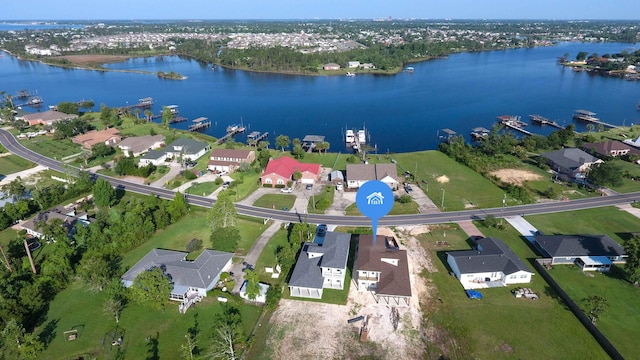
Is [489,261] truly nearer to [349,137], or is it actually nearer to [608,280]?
[608,280]

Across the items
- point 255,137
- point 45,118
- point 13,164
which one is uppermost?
point 45,118

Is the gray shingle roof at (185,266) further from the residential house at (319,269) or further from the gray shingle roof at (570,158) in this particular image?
the gray shingle roof at (570,158)

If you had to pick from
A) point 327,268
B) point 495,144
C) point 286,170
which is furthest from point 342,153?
point 327,268

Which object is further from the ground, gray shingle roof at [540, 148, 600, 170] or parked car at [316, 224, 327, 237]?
gray shingle roof at [540, 148, 600, 170]

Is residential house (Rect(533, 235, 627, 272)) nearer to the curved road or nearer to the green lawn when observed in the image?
the curved road

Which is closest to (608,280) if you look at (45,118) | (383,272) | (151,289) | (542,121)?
(383,272)

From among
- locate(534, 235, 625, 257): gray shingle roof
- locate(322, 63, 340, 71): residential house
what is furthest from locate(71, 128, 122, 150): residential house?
locate(322, 63, 340, 71): residential house

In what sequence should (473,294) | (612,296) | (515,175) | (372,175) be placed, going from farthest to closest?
(515,175) → (372,175) → (473,294) → (612,296)
